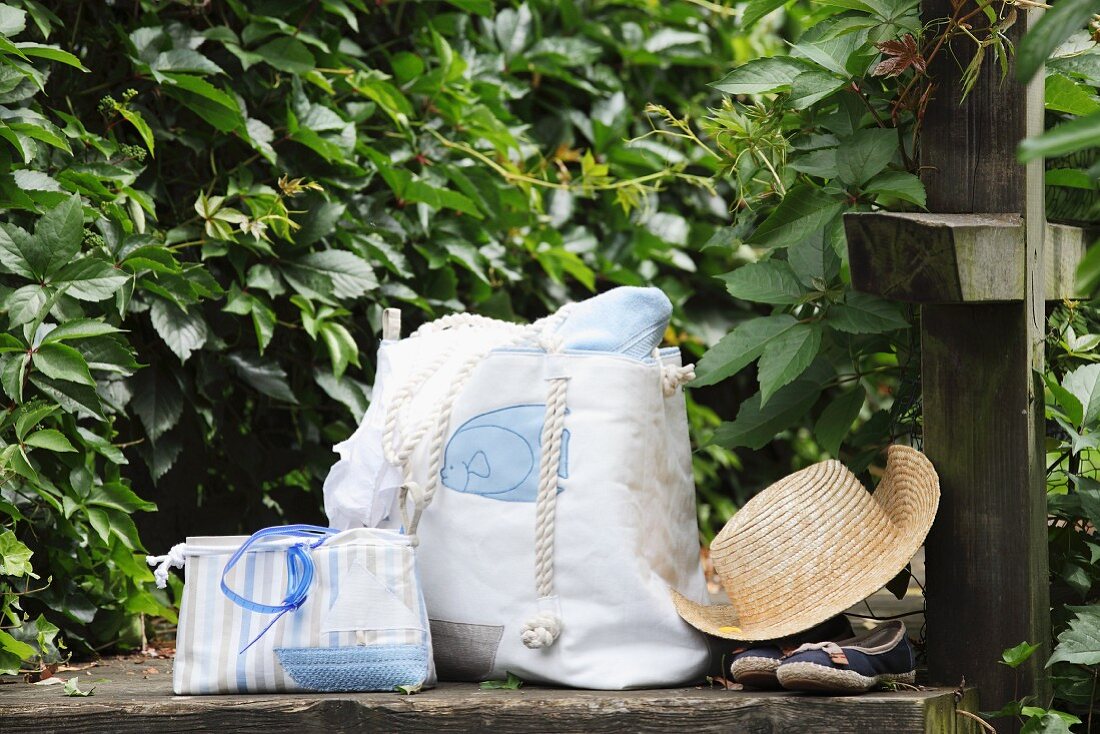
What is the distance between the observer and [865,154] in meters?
1.55

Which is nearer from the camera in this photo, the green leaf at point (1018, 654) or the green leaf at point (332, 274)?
the green leaf at point (1018, 654)

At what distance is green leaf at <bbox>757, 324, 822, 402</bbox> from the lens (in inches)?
62.8

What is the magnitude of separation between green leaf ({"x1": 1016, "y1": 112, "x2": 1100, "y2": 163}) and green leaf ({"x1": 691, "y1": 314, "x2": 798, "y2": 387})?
2.97 ft

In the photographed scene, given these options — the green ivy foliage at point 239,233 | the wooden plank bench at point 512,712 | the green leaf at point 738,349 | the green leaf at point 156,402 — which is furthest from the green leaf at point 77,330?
the green leaf at point 738,349

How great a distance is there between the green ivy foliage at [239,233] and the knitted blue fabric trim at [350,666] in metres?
0.46

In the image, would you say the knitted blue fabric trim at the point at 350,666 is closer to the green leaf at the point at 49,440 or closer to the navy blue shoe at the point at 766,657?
the navy blue shoe at the point at 766,657

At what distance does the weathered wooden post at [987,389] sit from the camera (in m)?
1.45

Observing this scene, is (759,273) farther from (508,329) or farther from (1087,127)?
(1087,127)

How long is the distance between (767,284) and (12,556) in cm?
113

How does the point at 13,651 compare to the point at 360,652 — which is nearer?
the point at 360,652

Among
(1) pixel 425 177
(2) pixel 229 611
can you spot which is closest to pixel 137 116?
(1) pixel 425 177

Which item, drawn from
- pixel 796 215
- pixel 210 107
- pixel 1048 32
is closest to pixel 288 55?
pixel 210 107

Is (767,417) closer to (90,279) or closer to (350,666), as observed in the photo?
(350,666)

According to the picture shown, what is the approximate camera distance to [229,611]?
151cm
